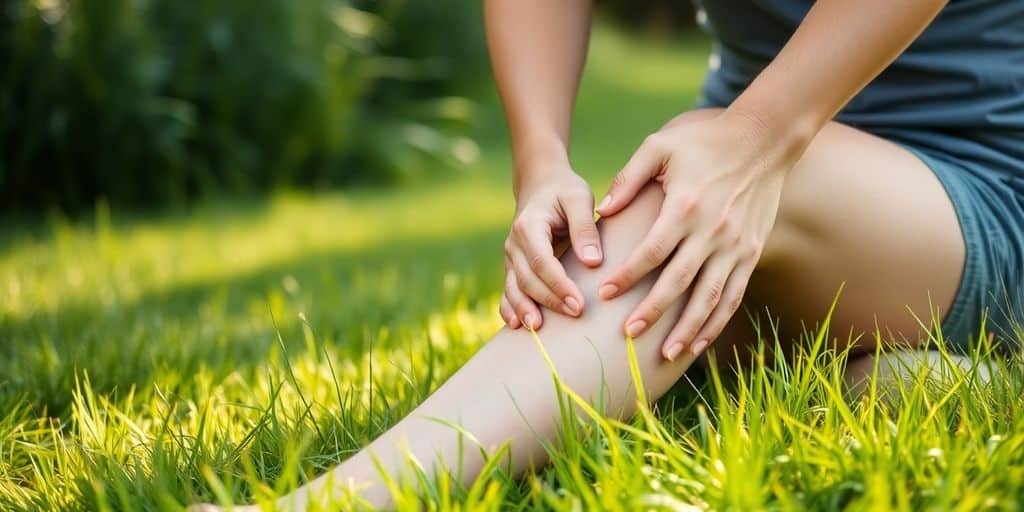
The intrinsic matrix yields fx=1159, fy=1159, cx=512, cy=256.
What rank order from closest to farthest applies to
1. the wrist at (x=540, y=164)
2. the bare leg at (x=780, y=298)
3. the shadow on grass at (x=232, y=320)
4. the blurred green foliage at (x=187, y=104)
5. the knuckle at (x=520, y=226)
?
the bare leg at (x=780, y=298)
the knuckle at (x=520, y=226)
the wrist at (x=540, y=164)
the shadow on grass at (x=232, y=320)
the blurred green foliage at (x=187, y=104)

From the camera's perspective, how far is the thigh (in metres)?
1.27

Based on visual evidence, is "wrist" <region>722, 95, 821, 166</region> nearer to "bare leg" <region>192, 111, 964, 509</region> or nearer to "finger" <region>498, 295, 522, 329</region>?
"bare leg" <region>192, 111, 964, 509</region>

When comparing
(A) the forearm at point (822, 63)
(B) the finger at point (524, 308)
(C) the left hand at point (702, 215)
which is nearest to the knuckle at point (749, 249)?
(C) the left hand at point (702, 215)

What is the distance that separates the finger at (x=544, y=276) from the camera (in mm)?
1171

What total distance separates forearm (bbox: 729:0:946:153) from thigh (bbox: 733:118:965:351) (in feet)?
0.25

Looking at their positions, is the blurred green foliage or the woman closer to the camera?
the woman

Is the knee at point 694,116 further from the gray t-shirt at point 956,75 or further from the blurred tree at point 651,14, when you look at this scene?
the blurred tree at point 651,14

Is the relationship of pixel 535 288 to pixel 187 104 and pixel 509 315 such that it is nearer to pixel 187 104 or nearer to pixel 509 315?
pixel 509 315

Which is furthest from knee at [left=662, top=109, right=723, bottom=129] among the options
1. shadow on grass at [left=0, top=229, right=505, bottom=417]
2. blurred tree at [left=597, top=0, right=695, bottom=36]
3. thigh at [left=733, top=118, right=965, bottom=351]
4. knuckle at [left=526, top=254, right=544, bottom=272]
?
blurred tree at [left=597, top=0, right=695, bottom=36]

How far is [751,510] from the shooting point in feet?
3.07

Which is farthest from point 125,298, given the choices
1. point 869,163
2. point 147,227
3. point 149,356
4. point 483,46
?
point 483,46

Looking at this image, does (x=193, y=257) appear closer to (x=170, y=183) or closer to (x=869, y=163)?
(x=170, y=183)

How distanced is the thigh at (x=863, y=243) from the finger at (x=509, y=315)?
29 cm

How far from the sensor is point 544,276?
47.2 inches
